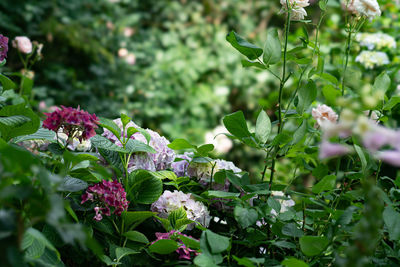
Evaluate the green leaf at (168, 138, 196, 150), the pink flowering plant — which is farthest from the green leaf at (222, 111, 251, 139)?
the green leaf at (168, 138, 196, 150)

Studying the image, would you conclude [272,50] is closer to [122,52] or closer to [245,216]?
[245,216]

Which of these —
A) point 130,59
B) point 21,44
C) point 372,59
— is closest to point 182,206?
point 21,44

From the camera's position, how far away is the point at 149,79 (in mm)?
3656

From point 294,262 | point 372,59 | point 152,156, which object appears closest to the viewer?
point 294,262

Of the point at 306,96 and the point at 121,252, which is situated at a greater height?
the point at 306,96

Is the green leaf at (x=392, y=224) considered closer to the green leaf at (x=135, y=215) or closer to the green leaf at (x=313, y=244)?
the green leaf at (x=313, y=244)

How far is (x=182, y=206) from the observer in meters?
0.96

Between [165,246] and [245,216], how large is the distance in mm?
172

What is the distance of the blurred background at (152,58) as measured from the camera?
332 centimetres

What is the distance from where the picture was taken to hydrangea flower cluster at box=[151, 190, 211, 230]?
0.96 metres

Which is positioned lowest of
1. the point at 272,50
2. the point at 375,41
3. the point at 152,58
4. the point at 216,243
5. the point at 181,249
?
the point at 152,58

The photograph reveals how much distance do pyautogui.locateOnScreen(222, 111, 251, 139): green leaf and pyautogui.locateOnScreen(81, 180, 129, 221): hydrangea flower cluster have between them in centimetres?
28

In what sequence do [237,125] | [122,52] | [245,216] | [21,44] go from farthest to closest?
[122,52]
[21,44]
[237,125]
[245,216]

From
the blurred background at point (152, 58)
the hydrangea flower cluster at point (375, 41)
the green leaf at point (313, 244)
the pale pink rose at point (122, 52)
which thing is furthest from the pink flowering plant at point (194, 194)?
the pale pink rose at point (122, 52)
